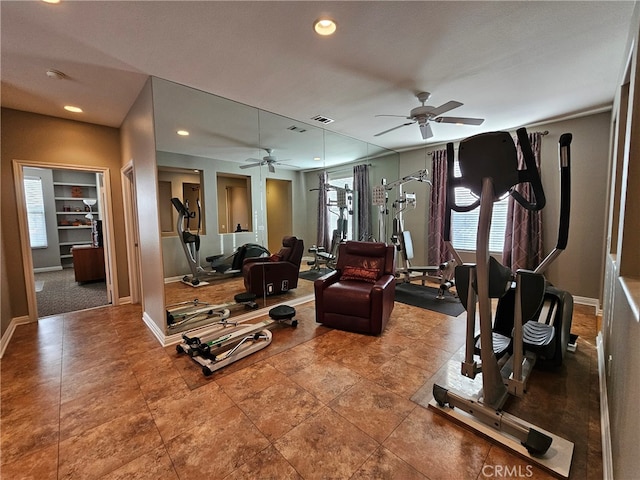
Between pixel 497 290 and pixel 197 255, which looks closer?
pixel 497 290

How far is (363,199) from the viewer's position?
5.53 meters

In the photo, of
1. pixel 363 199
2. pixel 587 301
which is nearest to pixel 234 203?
pixel 363 199

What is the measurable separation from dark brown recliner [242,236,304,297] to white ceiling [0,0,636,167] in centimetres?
166

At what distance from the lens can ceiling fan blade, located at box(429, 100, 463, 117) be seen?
2697mm

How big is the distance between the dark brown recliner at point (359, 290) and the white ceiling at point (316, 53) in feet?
6.43

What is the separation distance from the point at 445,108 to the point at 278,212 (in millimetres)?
2504

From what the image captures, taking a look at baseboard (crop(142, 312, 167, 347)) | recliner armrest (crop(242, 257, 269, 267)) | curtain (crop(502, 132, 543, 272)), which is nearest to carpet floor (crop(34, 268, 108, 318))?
baseboard (crop(142, 312, 167, 347))

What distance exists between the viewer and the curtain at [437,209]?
5.26 meters

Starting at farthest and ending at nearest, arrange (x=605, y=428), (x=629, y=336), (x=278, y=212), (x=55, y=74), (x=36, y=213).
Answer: (x=36, y=213), (x=278, y=212), (x=55, y=74), (x=605, y=428), (x=629, y=336)

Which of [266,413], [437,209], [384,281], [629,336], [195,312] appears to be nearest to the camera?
[629,336]

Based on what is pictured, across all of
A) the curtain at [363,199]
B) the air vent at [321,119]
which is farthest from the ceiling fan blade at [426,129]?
the curtain at [363,199]

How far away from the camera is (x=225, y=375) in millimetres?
2301

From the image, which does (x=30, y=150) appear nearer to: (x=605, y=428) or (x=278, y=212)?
(x=278, y=212)

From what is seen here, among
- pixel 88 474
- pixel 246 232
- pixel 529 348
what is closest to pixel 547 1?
pixel 529 348
